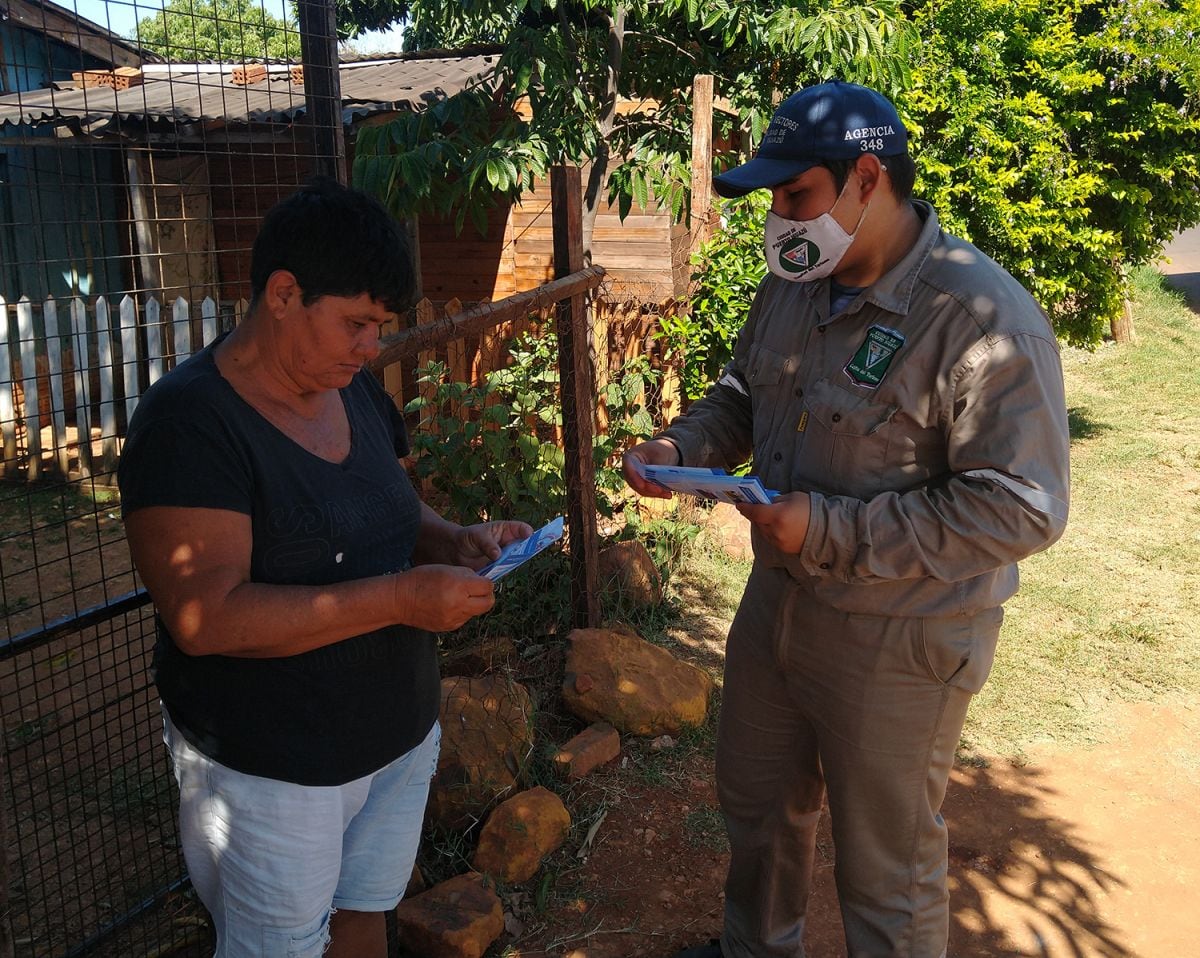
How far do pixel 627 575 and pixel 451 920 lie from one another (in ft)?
7.95

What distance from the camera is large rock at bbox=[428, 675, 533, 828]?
3.47 meters

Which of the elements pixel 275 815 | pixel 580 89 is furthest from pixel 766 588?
pixel 580 89

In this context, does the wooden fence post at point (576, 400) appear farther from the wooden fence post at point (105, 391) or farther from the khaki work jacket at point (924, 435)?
the wooden fence post at point (105, 391)

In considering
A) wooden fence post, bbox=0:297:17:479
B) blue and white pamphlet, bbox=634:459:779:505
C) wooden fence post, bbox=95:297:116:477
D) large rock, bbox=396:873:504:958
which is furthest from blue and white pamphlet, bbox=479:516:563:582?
wooden fence post, bbox=0:297:17:479

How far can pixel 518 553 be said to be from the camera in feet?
6.91

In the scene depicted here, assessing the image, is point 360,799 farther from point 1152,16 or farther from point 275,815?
point 1152,16

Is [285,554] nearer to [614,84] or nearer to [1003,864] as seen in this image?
[1003,864]

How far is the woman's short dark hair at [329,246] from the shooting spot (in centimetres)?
182

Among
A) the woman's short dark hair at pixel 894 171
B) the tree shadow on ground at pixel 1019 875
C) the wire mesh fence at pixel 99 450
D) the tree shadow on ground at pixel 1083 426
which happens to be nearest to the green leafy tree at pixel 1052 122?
the tree shadow on ground at pixel 1083 426

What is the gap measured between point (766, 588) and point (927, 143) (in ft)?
19.9

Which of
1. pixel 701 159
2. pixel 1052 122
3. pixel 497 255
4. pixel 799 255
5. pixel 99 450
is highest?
pixel 1052 122

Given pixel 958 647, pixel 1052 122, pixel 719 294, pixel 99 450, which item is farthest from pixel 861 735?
pixel 99 450

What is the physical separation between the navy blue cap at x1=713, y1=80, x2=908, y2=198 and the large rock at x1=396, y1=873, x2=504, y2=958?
207 centimetres

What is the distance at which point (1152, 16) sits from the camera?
728 cm
